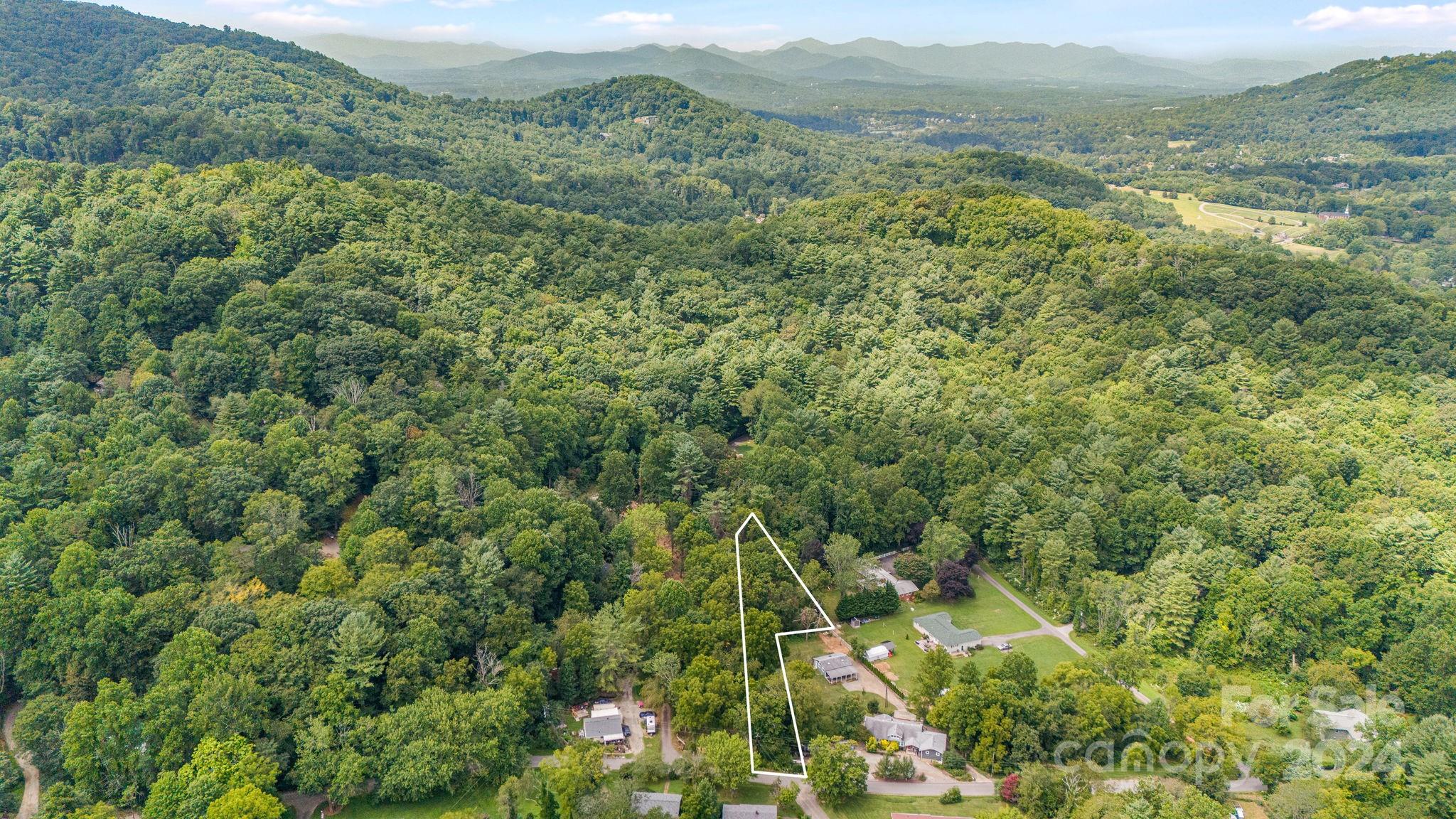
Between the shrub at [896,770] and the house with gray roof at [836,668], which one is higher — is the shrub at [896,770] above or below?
below

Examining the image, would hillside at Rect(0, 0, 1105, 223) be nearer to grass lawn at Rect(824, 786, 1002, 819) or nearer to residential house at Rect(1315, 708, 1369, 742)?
grass lawn at Rect(824, 786, 1002, 819)

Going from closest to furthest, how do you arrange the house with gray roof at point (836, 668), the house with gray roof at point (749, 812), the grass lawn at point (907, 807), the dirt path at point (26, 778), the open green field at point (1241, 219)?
the dirt path at point (26, 778) < the house with gray roof at point (749, 812) < the grass lawn at point (907, 807) < the house with gray roof at point (836, 668) < the open green field at point (1241, 219)

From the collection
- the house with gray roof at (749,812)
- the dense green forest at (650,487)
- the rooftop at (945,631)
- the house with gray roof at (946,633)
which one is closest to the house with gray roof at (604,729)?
the dense green forest at (650,487)

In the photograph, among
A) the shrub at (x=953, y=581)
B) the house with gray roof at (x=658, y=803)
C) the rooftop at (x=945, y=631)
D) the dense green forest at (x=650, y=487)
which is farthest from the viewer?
the shrub at (x=953, y=581)

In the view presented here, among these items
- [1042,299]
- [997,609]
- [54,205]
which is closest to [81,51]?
[54,205]

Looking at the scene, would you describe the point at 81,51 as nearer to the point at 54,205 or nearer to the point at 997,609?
the point at 54,205

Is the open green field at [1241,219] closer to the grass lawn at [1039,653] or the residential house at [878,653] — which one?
the grass lawn at [1039,653]
